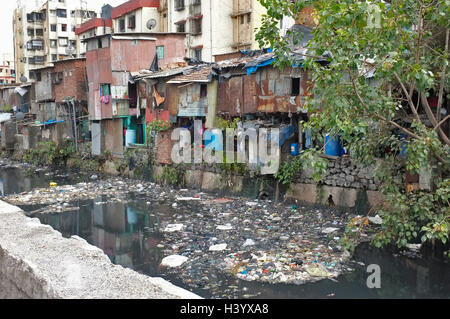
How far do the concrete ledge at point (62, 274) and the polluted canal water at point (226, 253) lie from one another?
85.9 inches

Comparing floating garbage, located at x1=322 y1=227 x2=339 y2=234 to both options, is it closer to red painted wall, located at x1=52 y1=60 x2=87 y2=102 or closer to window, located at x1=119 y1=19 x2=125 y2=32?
red painted wall, located at x1=52 y1=60 x2=87 y2=102

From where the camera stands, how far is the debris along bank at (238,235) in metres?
6.30

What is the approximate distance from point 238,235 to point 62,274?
5074mm

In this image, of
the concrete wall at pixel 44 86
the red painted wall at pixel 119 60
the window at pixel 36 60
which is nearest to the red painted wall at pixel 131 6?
the concrete wall at pixel 44 86

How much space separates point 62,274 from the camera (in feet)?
11.1

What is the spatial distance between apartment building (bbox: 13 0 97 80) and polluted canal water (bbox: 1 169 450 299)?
32.0 m

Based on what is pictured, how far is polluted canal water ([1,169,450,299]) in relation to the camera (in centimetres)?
578

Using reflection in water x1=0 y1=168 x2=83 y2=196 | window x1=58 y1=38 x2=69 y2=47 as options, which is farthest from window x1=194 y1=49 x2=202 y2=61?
window x1=58 y1=38 x2=69 y2=47

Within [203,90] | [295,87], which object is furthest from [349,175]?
[203,90]

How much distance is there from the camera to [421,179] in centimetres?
796

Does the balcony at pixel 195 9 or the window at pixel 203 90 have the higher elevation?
the balcony at pixel 195 9

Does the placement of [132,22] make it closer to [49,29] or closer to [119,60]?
[119,60]

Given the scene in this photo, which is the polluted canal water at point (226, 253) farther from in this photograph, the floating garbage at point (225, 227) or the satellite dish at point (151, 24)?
the satellite dish at point (151, 24)
